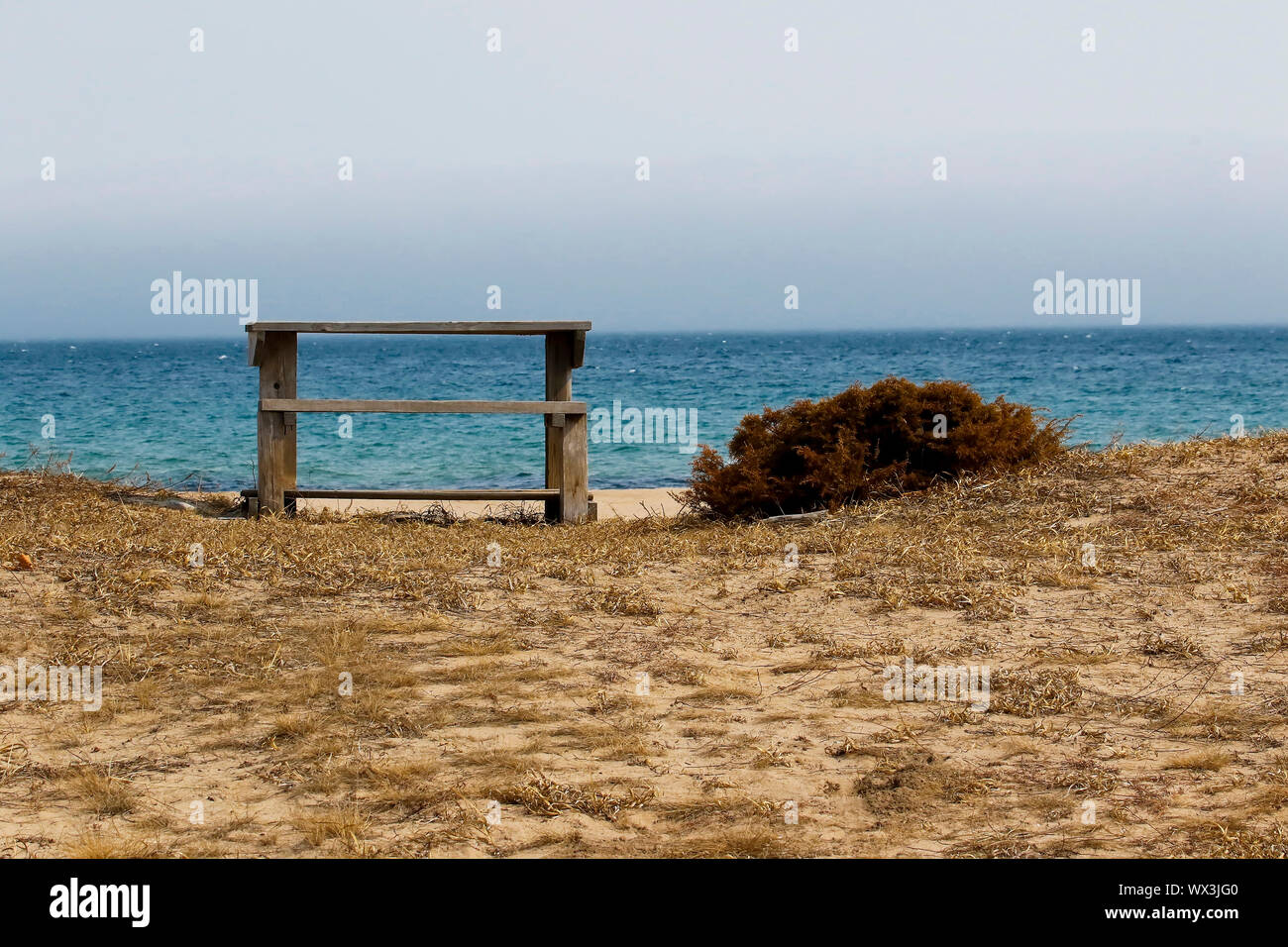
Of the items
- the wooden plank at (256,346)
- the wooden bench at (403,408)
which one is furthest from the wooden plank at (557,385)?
the wooden plank at (256,346)

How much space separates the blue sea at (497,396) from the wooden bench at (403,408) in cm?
164

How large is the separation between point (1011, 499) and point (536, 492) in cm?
409

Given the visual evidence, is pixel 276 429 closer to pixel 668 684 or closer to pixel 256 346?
pixel 256 346

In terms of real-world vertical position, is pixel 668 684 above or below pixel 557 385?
below

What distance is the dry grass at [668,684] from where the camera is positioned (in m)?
4.11

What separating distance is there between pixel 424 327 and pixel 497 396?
3064 cm

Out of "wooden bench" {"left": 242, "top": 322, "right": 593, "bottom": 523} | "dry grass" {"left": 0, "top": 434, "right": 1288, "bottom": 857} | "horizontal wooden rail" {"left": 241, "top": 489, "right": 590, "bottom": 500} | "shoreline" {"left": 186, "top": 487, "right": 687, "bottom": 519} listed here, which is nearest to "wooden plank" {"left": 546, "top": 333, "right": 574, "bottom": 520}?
"wooden bench" {"left": 242, "top": 322, "right": 593, "bottom": 523}

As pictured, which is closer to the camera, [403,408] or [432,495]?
[403,408]

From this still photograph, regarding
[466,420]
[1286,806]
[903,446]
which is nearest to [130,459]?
[466,420]

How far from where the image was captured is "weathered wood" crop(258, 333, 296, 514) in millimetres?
10305

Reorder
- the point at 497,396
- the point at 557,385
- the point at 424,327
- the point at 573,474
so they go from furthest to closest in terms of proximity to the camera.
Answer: the point at 497,396 < the point at 557,385 < the point at 424,327 < the point at 573,474

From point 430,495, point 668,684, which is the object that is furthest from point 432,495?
point 668,684

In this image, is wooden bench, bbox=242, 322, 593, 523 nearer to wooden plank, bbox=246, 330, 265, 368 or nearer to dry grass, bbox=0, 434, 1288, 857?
wooden plank, bbox=246, 330, 265, 368

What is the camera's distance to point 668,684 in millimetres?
5527
